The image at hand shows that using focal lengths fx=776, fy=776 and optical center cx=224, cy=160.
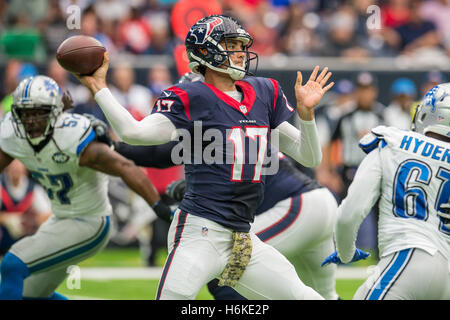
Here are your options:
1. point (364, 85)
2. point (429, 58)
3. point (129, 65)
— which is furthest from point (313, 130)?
point (429, 58)

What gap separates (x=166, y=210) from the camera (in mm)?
5133

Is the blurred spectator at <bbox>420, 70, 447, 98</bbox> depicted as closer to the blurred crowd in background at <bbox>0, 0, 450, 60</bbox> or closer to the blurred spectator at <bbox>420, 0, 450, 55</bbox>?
the blurred crowd in background at <bbox>0, 0, 450, 60</bbox>

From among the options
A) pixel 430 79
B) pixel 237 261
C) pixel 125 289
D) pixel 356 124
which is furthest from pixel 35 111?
pixel 430 79

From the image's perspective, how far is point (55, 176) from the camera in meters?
5.63

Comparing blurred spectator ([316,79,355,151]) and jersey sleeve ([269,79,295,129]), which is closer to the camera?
jersey sleeve ([269,79,295,129])

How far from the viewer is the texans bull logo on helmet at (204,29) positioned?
4.34 meters

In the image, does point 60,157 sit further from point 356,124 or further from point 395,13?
point 395,13

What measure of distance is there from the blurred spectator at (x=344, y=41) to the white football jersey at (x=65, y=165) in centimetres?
624

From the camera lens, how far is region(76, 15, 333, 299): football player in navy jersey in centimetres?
405

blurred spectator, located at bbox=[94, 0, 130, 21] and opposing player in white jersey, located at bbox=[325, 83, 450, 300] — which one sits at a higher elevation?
blurred spectator, located at bbox=[94, 0, 130, 21]

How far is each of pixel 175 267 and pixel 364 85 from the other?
5934mm

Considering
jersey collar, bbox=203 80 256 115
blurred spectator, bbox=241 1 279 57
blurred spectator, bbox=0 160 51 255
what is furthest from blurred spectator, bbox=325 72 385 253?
jersey collar, bbox=203 80 256 115

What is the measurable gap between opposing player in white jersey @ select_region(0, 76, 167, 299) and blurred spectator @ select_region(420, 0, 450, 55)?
28.2 ft

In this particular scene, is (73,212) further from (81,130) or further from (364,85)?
(364,85)
